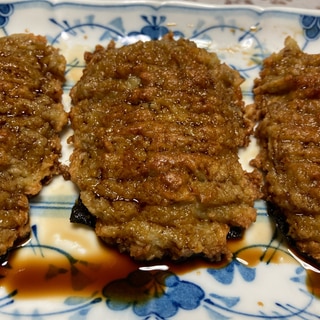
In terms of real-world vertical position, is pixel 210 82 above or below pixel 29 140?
above

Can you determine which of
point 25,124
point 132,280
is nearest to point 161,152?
point 132,280

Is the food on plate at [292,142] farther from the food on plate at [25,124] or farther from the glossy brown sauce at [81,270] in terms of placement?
the food on plate at [25,124]

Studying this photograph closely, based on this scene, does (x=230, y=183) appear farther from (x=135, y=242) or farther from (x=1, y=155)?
(x=1, y=155)

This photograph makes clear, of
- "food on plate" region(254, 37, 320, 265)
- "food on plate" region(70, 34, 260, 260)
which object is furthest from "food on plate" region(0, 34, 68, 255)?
"food on plate" region(254, 37, 320, 265)

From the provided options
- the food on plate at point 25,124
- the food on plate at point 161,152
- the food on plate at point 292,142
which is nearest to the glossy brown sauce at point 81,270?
the food on plate at point 161,152

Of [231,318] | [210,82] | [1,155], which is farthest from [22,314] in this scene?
[210,82]
